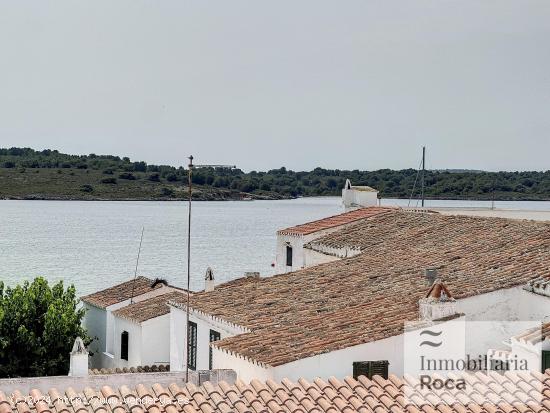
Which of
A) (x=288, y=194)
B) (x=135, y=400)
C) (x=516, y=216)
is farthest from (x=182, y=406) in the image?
(x=288, y=194)

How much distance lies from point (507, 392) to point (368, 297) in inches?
301

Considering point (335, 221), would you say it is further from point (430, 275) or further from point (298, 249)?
point (430, 275)

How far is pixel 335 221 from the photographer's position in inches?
1248

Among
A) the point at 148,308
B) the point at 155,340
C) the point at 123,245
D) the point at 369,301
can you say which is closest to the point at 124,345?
the point at 148,308

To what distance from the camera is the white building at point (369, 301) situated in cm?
1658

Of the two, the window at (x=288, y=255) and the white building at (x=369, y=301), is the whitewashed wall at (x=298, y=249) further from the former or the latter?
the white building at (x=369, y=301)

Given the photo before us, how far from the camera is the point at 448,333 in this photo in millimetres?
16953

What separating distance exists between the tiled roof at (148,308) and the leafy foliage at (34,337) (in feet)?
5.56

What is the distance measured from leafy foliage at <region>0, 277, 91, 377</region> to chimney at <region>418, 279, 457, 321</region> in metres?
16.0

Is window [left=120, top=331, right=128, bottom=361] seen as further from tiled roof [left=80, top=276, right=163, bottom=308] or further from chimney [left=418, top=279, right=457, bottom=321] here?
chimney [left=418, top=279, right=457, bottom=321]

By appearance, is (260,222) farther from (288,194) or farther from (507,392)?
(507,392)

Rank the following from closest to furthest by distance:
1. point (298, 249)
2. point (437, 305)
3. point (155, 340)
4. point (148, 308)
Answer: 1. point (437, 305)
2. point (155, 340)
3. point (298, 249)
4. point (148, 308)

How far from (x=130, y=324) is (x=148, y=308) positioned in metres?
0.84

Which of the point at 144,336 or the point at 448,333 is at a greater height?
the point at 448,333
